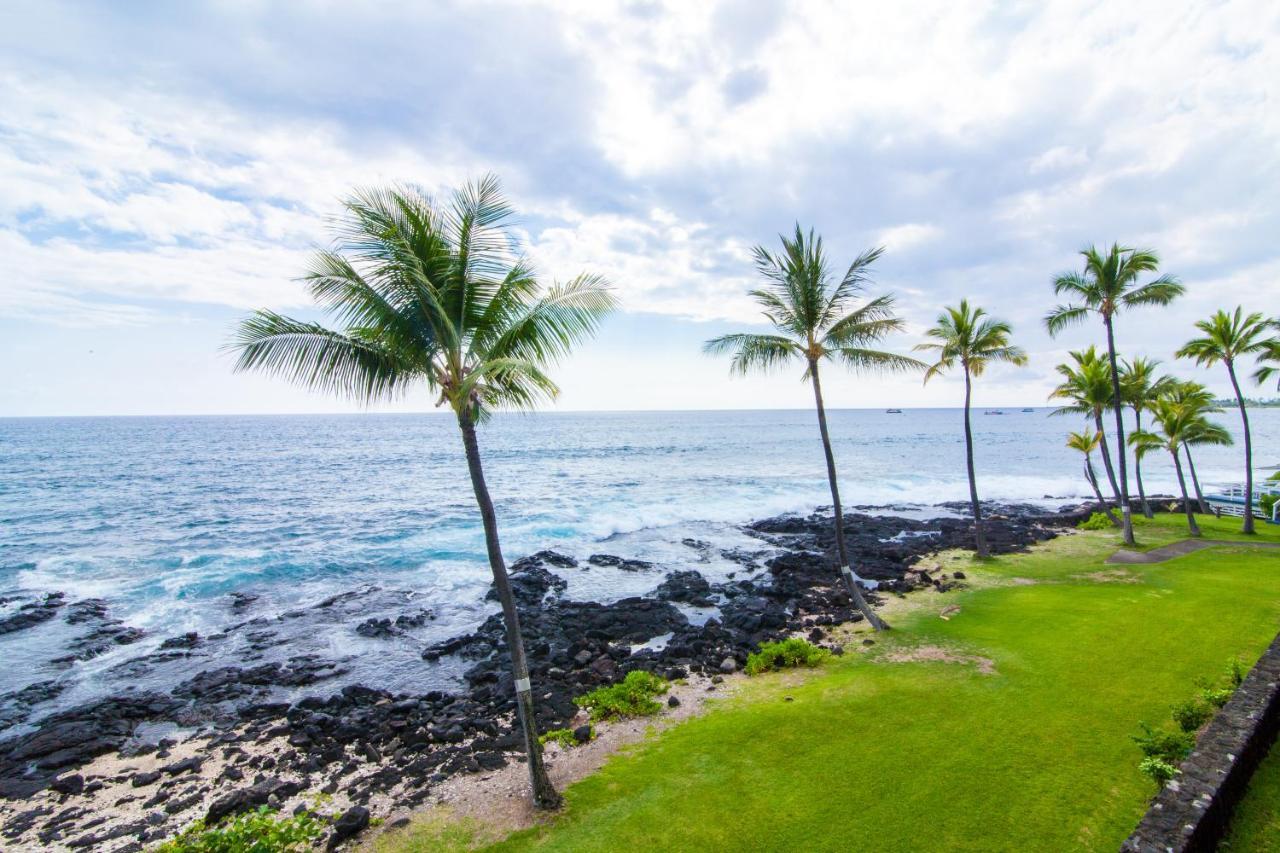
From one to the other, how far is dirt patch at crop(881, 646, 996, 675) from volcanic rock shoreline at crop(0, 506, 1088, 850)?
253 centimetres

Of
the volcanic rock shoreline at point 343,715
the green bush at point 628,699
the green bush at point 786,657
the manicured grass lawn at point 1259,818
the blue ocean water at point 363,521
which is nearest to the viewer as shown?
the manicured grass lawn at point 1259,818

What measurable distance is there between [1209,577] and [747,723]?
16802 mm

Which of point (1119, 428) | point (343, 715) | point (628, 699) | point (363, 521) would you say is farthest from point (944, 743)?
point (363, 521)

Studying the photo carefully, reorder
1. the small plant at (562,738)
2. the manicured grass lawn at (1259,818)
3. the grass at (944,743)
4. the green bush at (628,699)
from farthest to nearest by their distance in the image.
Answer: the green bush at (628,699), the small plant at (562,738), the grass at (944,743), the manicured grass lawn at (1259,818)

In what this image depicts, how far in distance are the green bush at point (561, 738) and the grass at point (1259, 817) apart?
29.6 ft

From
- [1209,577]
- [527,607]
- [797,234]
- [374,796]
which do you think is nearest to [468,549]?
[527,607]

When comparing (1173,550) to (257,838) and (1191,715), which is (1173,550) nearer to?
(1191,715)

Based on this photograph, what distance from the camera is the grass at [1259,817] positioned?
580 centimetres

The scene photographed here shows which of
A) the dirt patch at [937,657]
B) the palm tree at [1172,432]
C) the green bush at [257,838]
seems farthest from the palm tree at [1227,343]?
the green bush at [257,838]

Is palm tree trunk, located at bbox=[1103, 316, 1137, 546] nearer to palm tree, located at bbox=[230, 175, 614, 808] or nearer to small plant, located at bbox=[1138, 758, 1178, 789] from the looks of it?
small plant, located at bbox=[1138, 758, 1178, 789]

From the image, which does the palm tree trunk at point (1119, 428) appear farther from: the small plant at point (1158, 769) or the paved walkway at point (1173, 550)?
the small plant at point (1158, 769)

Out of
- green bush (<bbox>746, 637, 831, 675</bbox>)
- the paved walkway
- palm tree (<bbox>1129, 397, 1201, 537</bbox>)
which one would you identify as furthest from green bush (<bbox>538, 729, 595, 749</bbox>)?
palm tree (<bbox>1129, 397, 1201, 537</bbox>)

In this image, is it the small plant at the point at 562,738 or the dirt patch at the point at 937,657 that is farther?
the dirt patch at the point at 937,657

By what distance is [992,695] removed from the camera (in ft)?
36.0
